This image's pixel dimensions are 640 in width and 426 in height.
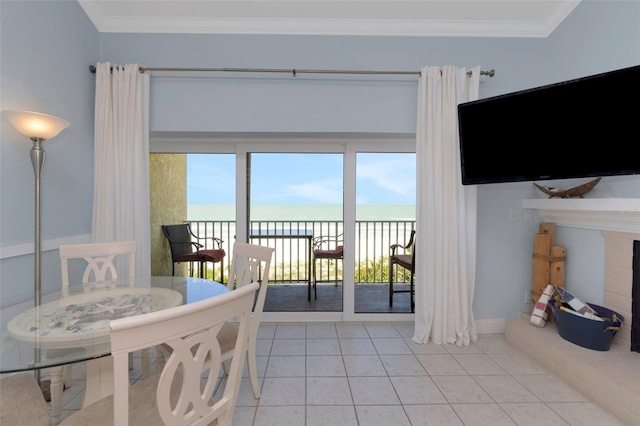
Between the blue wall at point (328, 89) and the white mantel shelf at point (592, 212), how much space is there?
114mm

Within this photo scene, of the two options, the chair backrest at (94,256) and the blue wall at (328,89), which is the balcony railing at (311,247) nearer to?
the blue wall at (328,89)

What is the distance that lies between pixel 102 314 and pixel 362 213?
232 cm

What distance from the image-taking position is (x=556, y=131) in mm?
1893

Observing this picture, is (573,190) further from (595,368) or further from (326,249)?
(326,249)

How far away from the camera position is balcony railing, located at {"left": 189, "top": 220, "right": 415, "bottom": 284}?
3209mm

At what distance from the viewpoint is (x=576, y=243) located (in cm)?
229

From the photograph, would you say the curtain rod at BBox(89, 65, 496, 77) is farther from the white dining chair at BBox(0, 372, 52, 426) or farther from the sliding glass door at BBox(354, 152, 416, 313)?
the white dining chair at BBox(0, 372, 52, 426)

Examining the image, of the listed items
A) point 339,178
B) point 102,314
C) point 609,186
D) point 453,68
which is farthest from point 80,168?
point 609,186

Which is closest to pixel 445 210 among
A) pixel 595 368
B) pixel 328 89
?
pixel 595 368

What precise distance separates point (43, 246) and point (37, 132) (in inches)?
32.4

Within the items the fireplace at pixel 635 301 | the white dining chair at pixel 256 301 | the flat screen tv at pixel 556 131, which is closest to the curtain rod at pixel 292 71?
the flat screen tv at pixel 556 131

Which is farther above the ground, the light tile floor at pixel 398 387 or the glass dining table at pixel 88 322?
the glass dining table at pixel 88 322

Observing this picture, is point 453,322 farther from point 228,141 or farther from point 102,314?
point 228,141

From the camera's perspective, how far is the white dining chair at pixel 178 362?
69 centimetres
